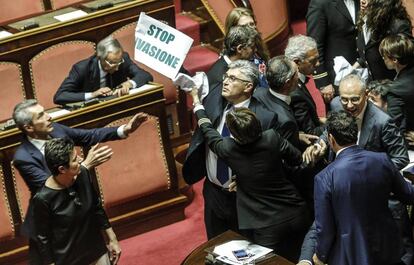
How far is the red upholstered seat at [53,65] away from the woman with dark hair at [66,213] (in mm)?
1511

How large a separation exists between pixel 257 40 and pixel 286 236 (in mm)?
941

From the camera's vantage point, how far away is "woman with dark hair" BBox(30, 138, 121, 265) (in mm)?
3410

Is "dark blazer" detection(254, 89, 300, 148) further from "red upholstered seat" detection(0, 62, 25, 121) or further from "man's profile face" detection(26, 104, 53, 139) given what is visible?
"red upholstered seat" detection(0, 62, 25, 121)

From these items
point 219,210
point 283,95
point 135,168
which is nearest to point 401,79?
point 283,95

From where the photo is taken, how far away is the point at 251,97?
3.68 metres

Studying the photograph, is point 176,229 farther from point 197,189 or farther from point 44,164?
point 44,164

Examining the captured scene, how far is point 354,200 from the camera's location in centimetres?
312

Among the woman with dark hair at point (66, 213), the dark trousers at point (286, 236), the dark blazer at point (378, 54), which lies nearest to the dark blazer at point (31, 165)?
the woman with dark hair at point (66, 213)

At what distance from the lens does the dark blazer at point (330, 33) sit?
4.52 meters

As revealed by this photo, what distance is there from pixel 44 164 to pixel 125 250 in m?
1.01

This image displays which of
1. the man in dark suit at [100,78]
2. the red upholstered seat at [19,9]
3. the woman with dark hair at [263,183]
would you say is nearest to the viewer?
the woman with dark hair at [263,183]

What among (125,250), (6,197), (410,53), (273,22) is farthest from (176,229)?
(273,22)

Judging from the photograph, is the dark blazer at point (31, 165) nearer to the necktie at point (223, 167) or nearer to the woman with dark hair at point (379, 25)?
the necktie at point (223, 167)

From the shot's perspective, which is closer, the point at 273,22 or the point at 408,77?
the point at 408,77
